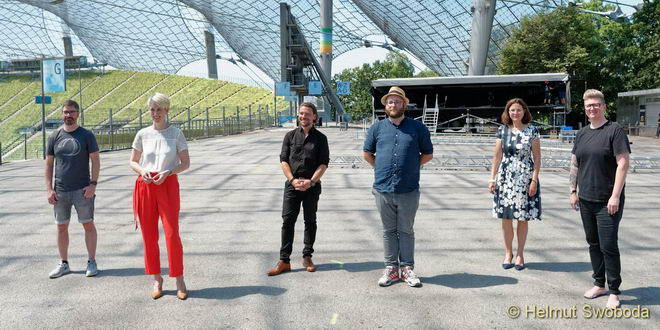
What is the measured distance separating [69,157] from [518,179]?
4.46 meters

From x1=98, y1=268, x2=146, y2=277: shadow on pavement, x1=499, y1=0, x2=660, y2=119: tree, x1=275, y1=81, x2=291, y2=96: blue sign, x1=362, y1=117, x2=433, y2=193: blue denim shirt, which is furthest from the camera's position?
x1=275, y1=81, x2=291, y2=96: blue sign

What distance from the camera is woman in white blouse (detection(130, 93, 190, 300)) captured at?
436 cm

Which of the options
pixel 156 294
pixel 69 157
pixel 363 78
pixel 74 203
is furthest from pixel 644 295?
pixel 363 78

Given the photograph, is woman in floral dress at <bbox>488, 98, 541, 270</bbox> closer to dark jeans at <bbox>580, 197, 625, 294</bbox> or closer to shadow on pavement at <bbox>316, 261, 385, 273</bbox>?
dark jeans at <bbox>580, 197, 625, 294</bbox>

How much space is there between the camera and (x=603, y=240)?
4230 mm

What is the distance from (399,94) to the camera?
4.61 meters

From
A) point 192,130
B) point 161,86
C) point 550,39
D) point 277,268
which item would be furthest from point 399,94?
point 161,86

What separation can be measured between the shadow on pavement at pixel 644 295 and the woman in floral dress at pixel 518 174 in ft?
3.36

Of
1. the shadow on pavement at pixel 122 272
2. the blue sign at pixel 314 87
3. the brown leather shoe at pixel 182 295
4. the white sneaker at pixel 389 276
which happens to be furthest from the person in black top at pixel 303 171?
the blue sign at pixel 314 87

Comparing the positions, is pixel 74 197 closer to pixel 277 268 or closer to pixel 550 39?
pixel 277 268

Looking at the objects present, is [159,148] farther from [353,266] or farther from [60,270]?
[353,266]

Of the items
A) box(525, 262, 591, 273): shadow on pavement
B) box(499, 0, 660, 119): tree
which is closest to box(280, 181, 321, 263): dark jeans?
box(525, 262, 591, 273): shadow on pavement

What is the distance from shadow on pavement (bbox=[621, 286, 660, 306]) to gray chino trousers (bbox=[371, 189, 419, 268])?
1834mm

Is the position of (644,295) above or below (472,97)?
below
